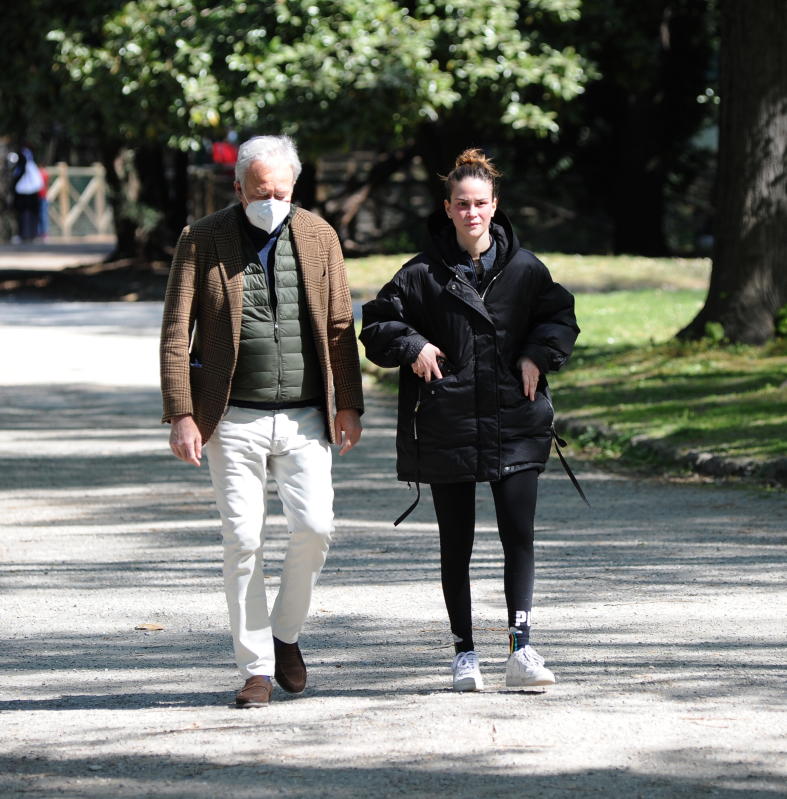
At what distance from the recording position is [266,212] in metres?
5.61

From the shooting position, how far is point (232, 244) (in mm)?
5656

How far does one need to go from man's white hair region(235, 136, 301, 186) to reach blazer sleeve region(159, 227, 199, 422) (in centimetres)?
28

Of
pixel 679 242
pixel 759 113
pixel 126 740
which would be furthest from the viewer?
pixel 679 242

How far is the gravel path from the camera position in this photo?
4797 mm

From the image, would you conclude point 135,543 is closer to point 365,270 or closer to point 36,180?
point 365,270

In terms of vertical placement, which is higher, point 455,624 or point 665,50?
point 665,50

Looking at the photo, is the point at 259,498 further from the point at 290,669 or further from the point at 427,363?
the point at 427,363

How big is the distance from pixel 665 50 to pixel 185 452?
25164mm

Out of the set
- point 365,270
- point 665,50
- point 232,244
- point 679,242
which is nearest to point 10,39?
point 365,270

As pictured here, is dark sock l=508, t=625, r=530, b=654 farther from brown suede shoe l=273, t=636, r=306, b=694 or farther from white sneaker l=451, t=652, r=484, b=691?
brown suede shoe l=273, t=636, r=306, b=694

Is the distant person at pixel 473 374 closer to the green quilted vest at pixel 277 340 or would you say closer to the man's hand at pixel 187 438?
the green quilted vest at pixel 277 340

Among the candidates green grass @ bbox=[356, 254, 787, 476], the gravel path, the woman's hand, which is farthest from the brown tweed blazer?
green grass @ bbox=[356, 254, 787, 476]

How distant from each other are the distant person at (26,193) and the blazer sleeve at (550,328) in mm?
30903

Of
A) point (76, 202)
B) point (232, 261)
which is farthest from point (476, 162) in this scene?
point (76, 202)
